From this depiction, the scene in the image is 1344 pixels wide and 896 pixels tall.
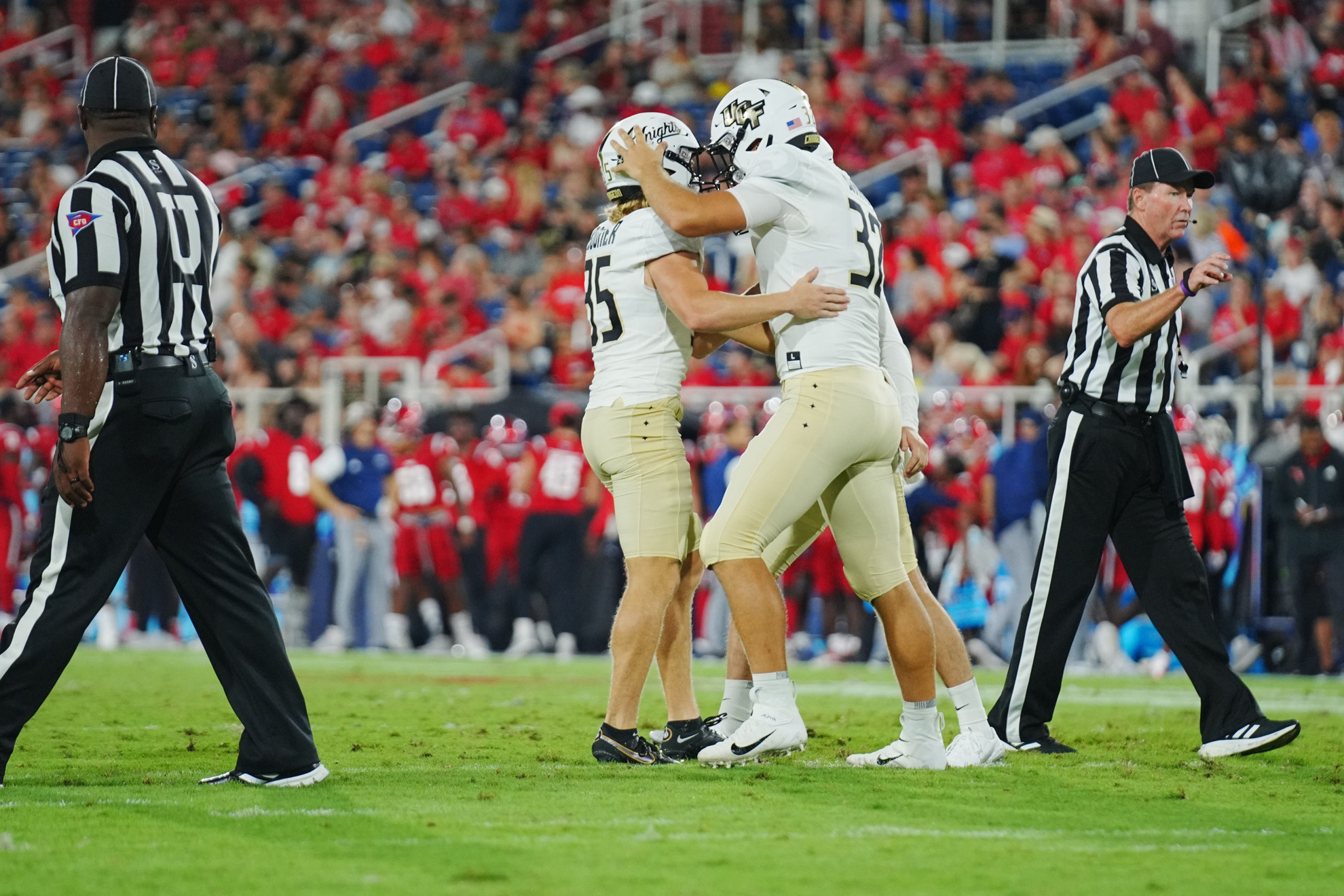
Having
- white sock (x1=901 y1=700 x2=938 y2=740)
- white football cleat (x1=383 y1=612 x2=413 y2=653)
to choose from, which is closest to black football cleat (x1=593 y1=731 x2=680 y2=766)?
white sock (x1=901 y1=700 x2=938 y2=740)

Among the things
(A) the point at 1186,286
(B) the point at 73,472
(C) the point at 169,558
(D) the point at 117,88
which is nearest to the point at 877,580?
(A) the point at 1186,286

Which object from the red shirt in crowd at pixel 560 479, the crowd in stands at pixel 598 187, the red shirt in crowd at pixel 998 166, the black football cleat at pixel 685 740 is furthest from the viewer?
the red shirt in crowd at pixel 998 166

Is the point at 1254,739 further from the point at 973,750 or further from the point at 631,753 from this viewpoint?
the point at 631,753

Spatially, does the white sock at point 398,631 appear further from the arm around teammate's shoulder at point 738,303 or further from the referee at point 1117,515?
the arm around teammate's shoulder at point 738,303

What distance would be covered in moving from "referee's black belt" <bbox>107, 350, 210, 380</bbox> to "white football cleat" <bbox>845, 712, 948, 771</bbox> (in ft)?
8.92

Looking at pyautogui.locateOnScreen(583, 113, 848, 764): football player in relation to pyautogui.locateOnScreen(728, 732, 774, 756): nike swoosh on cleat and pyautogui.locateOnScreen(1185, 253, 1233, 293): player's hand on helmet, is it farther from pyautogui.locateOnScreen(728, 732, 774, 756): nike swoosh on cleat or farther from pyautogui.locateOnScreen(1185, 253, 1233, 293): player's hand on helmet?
pyautogui.locateOnScreen(1185, 253, 1233, 293): player's hand on helmet

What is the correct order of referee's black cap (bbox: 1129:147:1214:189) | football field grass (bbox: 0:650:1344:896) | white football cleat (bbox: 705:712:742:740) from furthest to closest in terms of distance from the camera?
1. referee's black cap (bbox: 1129:147:1214:189)
2. white football cleat (bbox: 705:712:742:740)
3. football field grass (bbox: 0:650:1344:896)

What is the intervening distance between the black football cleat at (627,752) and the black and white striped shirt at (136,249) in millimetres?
2019

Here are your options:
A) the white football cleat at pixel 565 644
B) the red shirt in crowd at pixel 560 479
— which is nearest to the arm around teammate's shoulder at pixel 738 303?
the red shirt in crowd at pixel 560 479

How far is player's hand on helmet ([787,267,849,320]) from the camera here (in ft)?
18.0

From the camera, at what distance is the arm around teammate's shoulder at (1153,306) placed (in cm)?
585

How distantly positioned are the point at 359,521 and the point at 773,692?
8633 mm

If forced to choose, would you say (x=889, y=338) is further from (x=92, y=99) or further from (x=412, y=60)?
(x=412, y=60)

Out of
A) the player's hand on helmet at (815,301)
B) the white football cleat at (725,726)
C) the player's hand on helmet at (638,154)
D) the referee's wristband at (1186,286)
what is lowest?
the white football cleat at (725,726)
